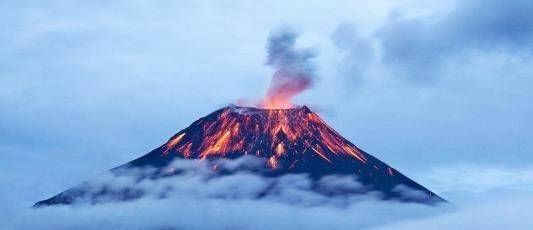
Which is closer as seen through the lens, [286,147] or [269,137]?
[269,137]

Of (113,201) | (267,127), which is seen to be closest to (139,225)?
(113,201)

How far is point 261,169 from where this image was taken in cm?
14675

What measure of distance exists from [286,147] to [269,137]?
213 cm

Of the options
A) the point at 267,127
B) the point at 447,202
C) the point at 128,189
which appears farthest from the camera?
the point at 128,189

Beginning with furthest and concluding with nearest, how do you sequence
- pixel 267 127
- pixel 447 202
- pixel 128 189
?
pixel 128 189
pixel 447 202
pixel 267 127

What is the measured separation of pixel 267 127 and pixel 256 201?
1830cm

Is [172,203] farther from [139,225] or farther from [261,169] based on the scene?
[261,169]

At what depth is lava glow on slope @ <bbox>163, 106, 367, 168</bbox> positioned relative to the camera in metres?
142

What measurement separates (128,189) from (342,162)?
103 ft

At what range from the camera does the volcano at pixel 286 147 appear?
468ft

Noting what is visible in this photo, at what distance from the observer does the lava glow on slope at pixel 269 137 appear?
14250 cm

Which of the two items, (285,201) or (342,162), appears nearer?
(342,162)

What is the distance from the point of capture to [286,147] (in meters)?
144

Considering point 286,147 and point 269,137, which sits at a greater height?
point 269,137
